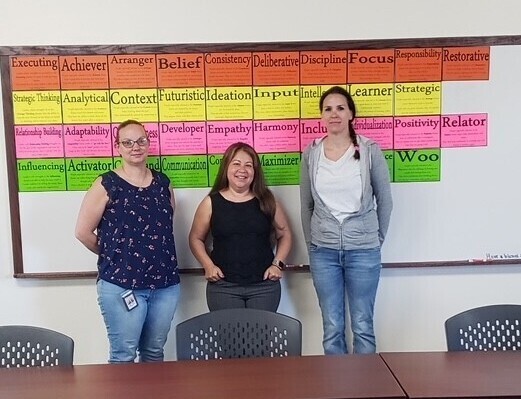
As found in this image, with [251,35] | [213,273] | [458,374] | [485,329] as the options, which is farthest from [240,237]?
[458,374]

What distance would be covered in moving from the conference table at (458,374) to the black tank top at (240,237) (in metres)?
1.17

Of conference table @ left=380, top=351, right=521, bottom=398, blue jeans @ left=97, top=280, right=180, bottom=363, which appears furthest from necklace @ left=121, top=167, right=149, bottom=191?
conference table @ left=380, top=351, right=521, bottom=398

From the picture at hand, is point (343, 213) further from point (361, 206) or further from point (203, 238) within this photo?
point (203, 238)

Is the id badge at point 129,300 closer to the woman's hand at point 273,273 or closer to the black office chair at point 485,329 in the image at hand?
the woman's hand at point 273,273

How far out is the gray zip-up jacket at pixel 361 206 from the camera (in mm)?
3061

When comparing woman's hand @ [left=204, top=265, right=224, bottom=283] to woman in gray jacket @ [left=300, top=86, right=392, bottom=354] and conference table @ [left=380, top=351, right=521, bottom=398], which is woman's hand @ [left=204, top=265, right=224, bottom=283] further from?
conference table @ [left=380, top=351, right=521, bottom=398]

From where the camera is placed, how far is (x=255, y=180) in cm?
313

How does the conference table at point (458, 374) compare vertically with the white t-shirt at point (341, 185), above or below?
below

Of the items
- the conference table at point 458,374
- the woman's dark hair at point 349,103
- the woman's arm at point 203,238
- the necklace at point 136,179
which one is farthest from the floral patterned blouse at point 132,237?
the conference table at point 458,374

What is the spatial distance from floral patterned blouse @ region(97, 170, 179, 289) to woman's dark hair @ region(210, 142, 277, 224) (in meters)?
0.35

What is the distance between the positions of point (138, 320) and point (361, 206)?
1.16 meters

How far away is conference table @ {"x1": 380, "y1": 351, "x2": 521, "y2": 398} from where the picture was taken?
171 cm

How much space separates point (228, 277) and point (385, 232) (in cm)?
81

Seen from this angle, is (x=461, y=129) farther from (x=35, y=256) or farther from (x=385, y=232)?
(x=35, y=256)
